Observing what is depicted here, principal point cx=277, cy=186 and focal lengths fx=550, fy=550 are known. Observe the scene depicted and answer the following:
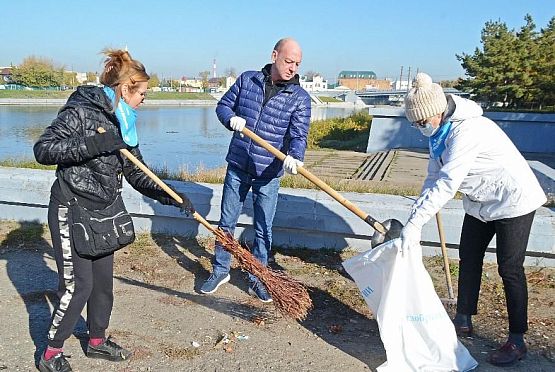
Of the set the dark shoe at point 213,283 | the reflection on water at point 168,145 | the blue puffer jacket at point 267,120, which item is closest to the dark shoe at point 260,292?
the dark shoe at point 213,283

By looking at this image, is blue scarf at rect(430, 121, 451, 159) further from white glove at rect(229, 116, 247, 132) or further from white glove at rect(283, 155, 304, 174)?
white glove at rect(229, 116, 247, 132)

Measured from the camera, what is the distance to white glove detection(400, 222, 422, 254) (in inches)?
118

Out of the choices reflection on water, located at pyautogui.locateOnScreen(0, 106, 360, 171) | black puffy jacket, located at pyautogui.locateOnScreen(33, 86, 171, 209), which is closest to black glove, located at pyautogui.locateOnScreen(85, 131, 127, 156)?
black puffy jacket, located at pyautogui.locateOnScreen(33, 86, 171, 209)

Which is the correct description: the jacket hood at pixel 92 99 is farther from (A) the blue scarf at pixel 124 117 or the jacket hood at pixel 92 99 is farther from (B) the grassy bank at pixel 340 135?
(B) the grassy bank at pixel 340 135

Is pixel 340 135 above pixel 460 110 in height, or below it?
below

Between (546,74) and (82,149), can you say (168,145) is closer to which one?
(546,74)

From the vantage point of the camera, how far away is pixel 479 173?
3064 millimetres

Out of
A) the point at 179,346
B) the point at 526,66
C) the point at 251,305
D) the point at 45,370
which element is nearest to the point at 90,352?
the point at 45,370

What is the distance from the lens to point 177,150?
53.5ft

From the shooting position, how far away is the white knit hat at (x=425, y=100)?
118 inches

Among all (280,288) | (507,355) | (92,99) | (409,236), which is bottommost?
(507,355)

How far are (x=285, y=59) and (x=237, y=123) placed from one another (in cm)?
55

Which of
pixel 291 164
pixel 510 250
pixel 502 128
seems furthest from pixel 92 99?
pixel 502 128

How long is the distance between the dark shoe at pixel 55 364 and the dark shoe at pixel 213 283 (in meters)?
1.35
